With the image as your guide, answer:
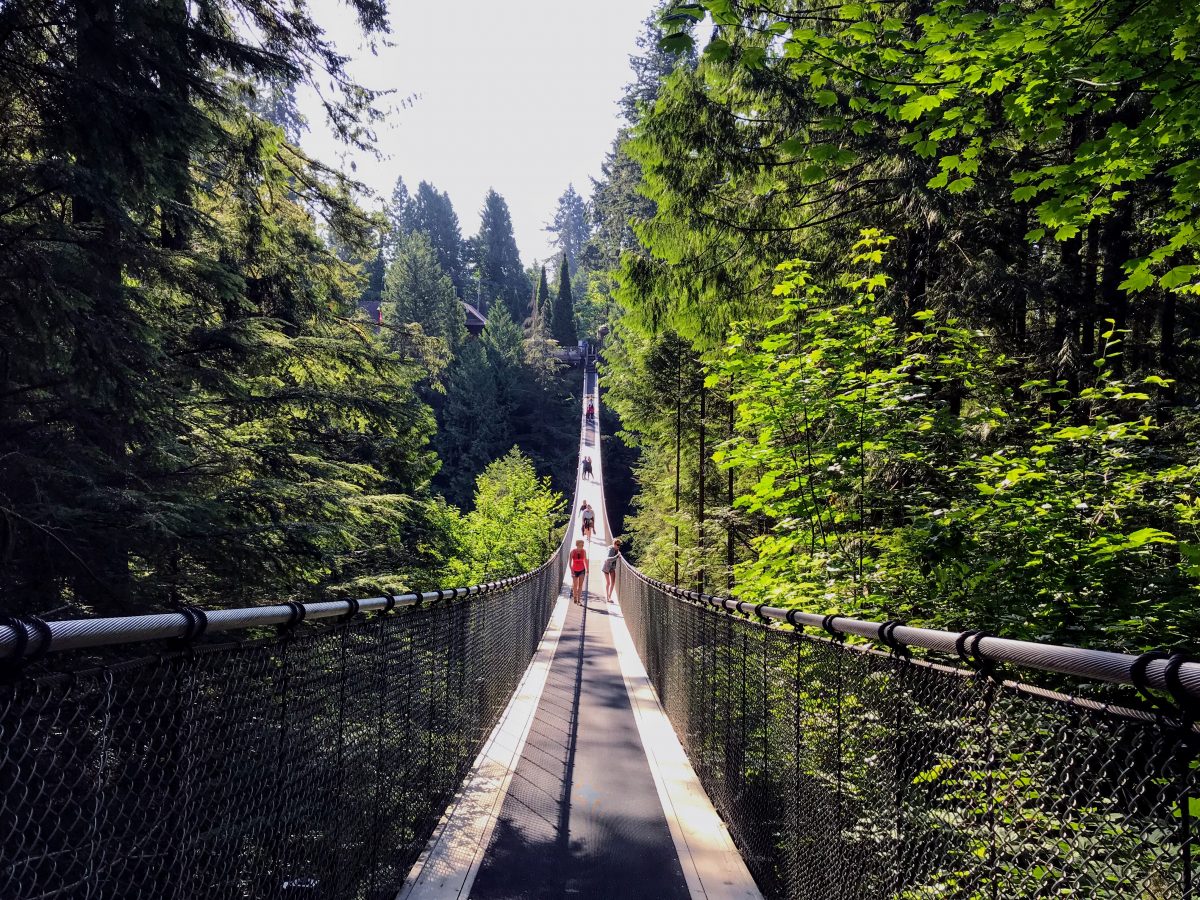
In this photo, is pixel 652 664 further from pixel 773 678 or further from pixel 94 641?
pixel 94 641

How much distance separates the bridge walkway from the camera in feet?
12.7

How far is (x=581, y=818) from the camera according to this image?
4879mm

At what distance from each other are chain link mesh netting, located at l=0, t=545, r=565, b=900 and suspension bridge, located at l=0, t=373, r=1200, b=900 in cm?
1

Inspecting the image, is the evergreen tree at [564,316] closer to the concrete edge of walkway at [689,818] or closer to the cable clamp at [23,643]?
the concrete edge of walkway at [689,818]

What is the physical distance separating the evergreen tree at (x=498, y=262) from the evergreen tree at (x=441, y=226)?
2.19 m

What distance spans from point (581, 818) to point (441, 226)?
96.0m

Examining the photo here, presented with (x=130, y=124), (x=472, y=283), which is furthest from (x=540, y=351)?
(x=130, y=124)

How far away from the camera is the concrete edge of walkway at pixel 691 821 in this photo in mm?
3911

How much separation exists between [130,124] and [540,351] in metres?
59.4

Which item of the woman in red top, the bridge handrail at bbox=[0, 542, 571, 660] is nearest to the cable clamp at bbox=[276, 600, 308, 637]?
the bridge handrail at bbox=[0, 542, 571, 660]

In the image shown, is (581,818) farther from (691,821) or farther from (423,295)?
(423,295)

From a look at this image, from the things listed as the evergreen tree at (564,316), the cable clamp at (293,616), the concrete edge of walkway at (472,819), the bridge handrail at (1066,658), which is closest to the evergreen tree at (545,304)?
the evergreen tree at (564,316)

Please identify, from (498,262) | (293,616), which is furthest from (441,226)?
(293,616)

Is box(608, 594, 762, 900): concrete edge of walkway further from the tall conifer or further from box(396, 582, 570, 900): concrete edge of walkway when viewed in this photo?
the tall conifer
